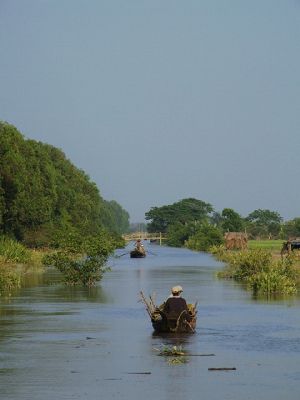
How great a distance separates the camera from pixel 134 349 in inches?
909

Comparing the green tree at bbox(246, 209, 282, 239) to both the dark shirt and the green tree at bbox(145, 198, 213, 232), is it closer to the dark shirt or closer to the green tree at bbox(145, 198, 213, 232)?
the green tree at bbox(145, 198, 213, 232)

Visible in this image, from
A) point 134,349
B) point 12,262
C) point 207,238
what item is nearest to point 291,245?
point 12,262

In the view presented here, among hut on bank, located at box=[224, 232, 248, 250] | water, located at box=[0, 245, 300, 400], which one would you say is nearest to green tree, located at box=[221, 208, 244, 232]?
hut on bank, located at box=[224, 232, 248, 250]

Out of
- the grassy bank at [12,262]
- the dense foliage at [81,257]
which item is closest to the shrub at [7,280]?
the grassy bank at [12,262]

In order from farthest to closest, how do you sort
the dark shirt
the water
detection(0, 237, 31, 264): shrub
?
detection(0, 237, 31, 264): shrub → the dark shirt → the water

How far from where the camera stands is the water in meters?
18.0

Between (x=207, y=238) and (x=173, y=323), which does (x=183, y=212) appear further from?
(x=173, y=323)

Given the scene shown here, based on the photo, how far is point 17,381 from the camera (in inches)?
737

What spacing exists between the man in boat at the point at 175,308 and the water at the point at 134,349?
1.52 feet

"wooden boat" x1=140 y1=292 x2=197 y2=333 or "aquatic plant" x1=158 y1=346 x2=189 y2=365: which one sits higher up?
"wooden boat" x1=140 y1=292 x2=197 y2=333

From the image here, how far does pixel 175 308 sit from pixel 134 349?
2.30 meters

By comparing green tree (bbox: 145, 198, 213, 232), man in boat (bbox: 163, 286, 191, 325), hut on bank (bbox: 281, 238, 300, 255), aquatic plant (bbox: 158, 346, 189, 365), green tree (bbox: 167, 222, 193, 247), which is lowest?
aquatic plant (bbox: 158, 346, 189, 365)

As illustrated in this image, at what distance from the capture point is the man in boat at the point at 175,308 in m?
25.1

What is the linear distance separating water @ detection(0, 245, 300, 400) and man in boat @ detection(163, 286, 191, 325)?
1.52 ft
